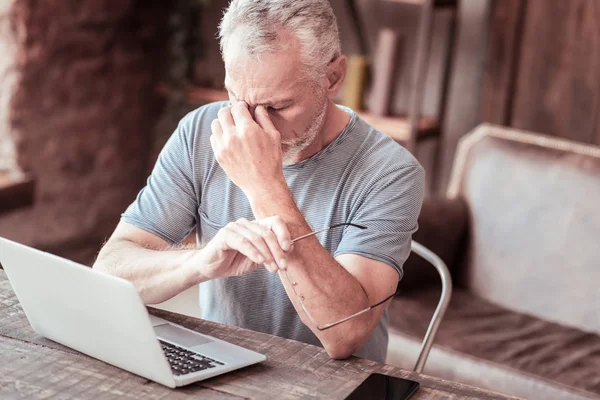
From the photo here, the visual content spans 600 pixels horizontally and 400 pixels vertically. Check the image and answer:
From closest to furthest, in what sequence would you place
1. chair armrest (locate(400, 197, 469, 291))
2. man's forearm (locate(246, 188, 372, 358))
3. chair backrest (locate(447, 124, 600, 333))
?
man's forearm (locate(246, 188, 372, 358))
chair backrest (locate(447, 124, 600, 333))
chair armrest (locate(400, 197, 469, 291))

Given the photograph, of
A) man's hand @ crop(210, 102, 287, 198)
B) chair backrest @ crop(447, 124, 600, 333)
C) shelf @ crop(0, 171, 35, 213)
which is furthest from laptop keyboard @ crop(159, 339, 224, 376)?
shelf @ crop(0, 171, 35, 213)

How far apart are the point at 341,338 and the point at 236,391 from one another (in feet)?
0.79

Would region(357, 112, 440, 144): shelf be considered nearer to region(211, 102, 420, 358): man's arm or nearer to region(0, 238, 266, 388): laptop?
region(211, 102, 420, 358): man's arm

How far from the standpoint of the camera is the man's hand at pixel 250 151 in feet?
5.13

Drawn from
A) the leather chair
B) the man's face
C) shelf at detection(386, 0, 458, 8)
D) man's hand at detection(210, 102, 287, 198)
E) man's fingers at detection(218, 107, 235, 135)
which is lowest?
the leather chair

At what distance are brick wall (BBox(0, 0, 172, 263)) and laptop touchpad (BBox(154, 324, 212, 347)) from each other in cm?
215

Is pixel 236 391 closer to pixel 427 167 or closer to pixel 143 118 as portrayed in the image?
pixel 427 167

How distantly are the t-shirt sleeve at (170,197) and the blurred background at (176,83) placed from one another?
5.43 feet

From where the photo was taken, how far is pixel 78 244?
3771 mm


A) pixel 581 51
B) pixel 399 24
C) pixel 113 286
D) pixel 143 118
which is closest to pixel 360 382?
pixel 113 286

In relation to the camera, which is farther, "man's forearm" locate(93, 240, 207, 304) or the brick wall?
the brick wall

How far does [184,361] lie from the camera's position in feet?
4.41

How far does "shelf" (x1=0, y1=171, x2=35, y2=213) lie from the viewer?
10.8ft

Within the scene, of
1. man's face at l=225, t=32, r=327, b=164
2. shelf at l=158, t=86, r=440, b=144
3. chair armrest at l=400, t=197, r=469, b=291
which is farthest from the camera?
shelf at l=158, t=86, r=440, b=144
